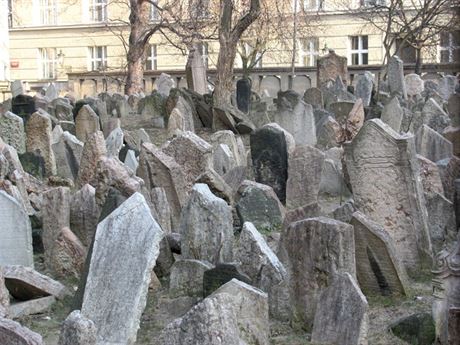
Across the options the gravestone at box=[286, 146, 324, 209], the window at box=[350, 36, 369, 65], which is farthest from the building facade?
the gravestone at box=[286, 146, 324, 209]

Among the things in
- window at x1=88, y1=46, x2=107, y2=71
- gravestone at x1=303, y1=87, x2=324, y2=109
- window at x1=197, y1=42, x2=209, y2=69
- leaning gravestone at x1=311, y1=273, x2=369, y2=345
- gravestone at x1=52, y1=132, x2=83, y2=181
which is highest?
window at x1=88, y1=46, x2=107, y2=71

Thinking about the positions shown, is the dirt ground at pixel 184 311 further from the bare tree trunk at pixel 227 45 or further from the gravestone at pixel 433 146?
the bare tree trunk at pixel 227 45

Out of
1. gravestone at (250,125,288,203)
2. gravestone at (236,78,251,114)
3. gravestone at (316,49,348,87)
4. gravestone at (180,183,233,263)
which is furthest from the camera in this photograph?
gravestone at (316,49,348,87)

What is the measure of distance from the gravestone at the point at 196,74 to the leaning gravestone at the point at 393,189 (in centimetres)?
1184

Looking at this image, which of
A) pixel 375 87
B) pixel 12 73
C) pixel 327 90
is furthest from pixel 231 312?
pixel 12 73

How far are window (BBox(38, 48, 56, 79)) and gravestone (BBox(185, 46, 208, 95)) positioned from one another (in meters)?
26.7

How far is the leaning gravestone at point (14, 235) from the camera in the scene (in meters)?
7.48

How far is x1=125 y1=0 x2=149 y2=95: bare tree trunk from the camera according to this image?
84.0 ft

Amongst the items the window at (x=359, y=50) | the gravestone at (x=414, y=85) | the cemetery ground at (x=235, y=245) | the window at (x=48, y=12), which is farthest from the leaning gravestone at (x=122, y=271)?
the window at (x=48, y=12)

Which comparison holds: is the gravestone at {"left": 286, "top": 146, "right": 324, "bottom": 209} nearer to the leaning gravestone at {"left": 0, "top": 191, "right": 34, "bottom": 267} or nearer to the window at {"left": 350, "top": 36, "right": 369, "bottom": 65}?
the leaning gravestone at {"left": 0, "top": 191, "right": 34, "bottom": 267}

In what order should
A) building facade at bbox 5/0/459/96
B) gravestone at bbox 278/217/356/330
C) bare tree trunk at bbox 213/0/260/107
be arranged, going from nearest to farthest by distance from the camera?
gravestone at bbox 278/217/356/330
bare tree trunk at bbox 213/0/260/107
building facade at bbox 5/0/459/96

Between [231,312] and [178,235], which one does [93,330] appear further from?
[178,235]

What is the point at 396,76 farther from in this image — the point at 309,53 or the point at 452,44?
the point at 309,53

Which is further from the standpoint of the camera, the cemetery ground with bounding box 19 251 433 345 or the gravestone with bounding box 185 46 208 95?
the gravestone with bounding box 185 46 208 95
